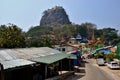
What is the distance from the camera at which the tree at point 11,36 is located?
4541 cm

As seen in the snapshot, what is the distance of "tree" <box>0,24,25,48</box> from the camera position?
1788 inches

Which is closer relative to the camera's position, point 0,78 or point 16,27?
point 0,78

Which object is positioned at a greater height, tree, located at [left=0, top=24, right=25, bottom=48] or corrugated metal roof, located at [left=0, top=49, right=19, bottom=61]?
tree, located at [left=0, top=24, right=25, bottom=48]

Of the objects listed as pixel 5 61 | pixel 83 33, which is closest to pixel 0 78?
pixel 5 61

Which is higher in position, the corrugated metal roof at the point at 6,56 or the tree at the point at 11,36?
the tree at the point at 11,36

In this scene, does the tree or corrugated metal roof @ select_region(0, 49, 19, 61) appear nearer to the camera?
corrugated metal roof @ select_region(0, 49, 19, 61)

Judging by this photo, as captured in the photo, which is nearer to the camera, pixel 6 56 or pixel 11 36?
pixel 6 56

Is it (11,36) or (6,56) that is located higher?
(11,36)

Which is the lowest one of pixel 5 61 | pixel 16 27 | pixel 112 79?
pixel 112 79

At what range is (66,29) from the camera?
14638cm

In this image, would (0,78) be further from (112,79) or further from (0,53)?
(112,79)

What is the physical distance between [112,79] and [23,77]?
1397 cm

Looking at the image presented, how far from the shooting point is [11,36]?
46.7 m

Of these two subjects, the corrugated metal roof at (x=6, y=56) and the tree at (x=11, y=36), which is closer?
the corrugated metal roof at (x=6, y=56)
